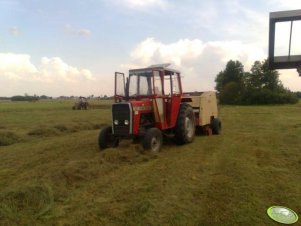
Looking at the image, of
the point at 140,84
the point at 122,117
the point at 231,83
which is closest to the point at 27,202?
the point at 122,117

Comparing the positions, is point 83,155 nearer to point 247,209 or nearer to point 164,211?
point 164,211

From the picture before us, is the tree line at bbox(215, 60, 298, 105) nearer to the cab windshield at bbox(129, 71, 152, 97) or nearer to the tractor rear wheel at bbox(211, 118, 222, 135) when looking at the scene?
the tractor rear wheel at bbox(211, 118, 222, 135)

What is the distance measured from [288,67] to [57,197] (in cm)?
471

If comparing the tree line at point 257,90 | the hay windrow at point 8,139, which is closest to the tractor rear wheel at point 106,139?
the hay windrow at point 8,139

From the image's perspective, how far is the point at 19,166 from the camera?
8094 mm

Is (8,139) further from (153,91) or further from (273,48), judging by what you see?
(273,48)

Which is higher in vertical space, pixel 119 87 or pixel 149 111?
pixel 119 87

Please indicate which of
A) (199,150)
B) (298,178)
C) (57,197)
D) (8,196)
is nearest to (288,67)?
(298,178)

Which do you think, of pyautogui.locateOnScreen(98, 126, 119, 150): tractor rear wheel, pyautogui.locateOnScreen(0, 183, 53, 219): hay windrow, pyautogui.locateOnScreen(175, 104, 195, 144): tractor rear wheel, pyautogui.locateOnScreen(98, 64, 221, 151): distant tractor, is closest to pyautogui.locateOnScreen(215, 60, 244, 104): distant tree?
pyautogui.locateOnScreen(175, 104, 195, 144): tractor rear wheel

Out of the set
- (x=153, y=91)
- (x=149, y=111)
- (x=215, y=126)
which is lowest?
(x=215, y=126)

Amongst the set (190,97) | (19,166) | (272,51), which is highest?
(272,51)

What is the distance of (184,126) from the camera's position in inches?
424

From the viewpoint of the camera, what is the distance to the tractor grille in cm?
920

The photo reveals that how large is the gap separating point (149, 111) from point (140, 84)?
0.93 metres
